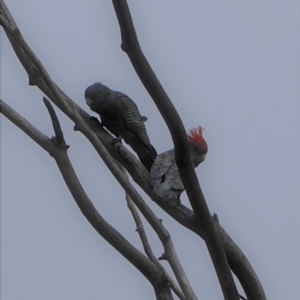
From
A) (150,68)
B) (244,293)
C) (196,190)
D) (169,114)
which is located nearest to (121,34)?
(150,68)

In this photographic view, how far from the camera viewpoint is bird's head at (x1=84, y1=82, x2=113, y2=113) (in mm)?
6429

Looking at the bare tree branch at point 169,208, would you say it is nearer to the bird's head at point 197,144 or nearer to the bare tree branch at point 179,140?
the bare tree branch at point 179,140

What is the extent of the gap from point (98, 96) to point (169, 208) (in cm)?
231

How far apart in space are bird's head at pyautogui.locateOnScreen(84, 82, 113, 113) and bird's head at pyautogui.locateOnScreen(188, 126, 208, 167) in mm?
988

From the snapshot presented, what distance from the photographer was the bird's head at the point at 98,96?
6429mm

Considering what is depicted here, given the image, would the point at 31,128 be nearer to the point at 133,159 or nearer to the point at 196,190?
the point at 133,159

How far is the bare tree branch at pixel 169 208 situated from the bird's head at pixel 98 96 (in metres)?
1.16

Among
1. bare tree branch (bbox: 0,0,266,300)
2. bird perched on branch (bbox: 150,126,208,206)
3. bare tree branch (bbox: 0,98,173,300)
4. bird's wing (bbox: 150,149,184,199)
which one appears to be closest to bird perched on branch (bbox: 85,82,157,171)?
bird perched on branch (bbox: 150,126,208,206)

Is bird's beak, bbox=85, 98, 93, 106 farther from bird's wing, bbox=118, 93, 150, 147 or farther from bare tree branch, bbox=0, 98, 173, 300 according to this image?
bare tree branch, bbox=0, 98, 173, 300

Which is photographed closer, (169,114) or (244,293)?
(169,114)

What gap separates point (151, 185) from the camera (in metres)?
4.86

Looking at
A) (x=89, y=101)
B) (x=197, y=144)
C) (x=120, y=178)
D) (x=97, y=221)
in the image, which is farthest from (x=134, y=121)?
(x=97, y=221)

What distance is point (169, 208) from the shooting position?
4637 millimetres

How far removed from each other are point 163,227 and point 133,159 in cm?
81
